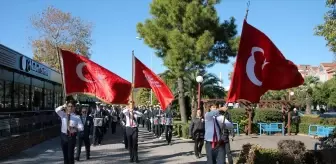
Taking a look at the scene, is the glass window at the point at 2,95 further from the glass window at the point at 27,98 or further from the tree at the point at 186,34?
the tree at the point at 186,34

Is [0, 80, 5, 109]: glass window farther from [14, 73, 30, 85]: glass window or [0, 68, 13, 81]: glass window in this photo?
[14, 73, 30, 85]: glass window

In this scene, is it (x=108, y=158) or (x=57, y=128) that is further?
(x=57, y=128)

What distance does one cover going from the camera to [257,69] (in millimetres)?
8258

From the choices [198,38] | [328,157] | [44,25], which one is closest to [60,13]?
[44,25]

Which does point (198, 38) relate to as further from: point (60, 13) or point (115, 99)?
point (60, 13)

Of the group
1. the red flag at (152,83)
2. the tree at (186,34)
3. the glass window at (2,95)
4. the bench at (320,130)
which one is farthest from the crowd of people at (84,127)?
the bench at (320,130)

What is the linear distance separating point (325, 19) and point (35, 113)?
1293 cm

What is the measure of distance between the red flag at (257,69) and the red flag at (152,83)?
525 cm

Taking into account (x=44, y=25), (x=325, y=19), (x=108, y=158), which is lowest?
(x=108, y=158)

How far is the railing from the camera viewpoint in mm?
14492

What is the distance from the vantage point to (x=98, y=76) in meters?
11.8

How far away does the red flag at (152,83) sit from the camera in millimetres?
13297

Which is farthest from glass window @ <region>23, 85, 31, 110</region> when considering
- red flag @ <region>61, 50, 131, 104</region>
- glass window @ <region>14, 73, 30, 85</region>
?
red flag @ <region>61, 50, 131, 104</region>

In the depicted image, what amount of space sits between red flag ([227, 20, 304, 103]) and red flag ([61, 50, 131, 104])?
4.62m
